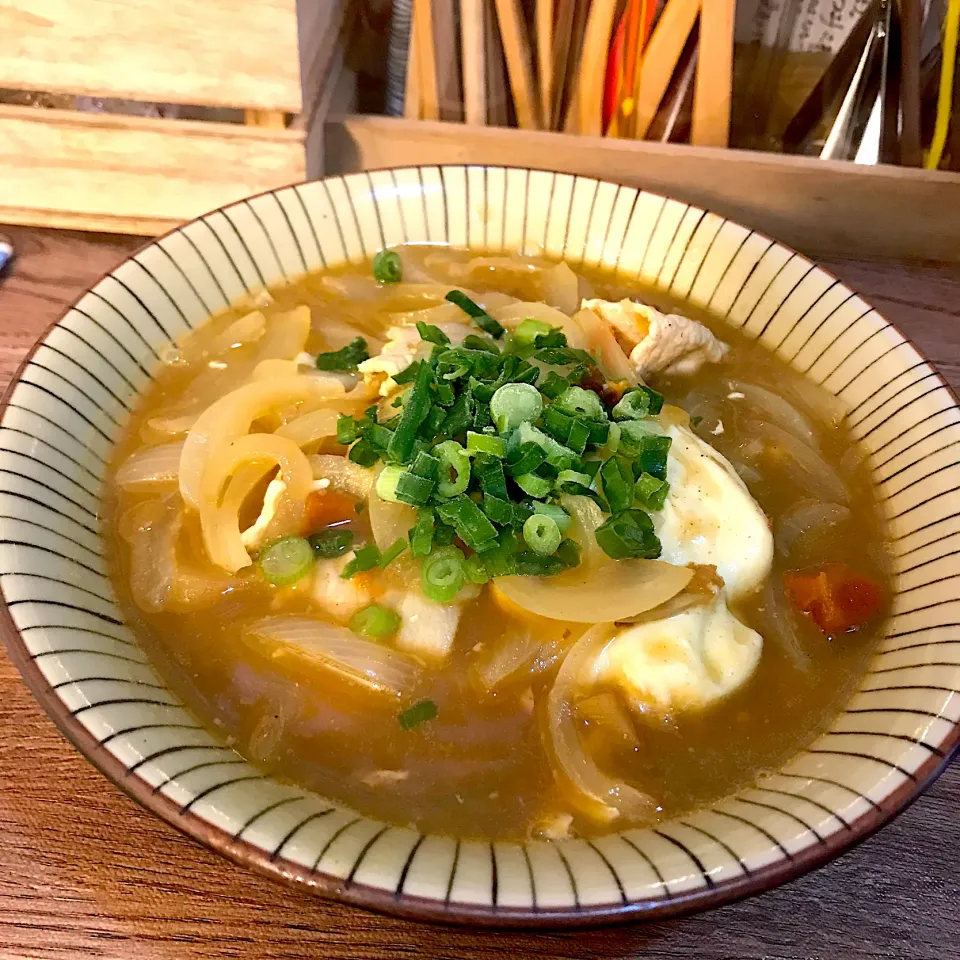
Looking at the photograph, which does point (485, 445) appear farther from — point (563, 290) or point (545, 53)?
point (545, 53)

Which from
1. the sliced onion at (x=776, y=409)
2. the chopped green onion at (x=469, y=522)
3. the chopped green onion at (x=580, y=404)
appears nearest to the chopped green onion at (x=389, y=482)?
the chopped green onion at (x=469, y=522)

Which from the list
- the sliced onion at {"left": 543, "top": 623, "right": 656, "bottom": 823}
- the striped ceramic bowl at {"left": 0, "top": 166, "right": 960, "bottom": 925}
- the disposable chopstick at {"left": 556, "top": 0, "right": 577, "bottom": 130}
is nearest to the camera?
the striped ceramic bowl at {"left": 0, "top": 166, "right": 960, "bottom": 925}

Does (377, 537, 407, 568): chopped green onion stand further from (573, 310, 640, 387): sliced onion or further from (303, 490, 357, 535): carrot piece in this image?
(573, 310, 640, 387): sliced onion

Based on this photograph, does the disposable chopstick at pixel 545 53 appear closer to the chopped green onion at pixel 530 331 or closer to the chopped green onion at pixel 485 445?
the chopped green onion at pixel 530 331

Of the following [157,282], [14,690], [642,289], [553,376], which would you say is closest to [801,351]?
[642,289]

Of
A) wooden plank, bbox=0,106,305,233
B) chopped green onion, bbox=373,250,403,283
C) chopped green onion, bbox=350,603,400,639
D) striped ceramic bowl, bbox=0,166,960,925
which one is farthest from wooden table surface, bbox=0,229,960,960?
wooden plank, bbox=0,106,305,233

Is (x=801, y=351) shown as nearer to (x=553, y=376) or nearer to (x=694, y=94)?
(x=553, y=376)

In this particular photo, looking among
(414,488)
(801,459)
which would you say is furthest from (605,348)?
(414,488)
